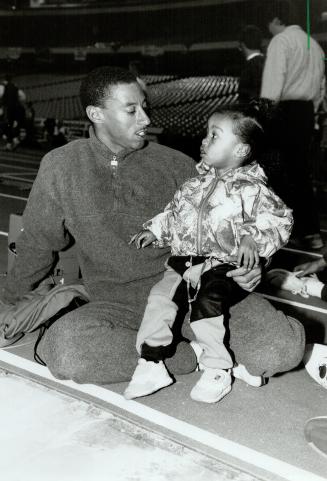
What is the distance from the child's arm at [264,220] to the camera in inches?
123

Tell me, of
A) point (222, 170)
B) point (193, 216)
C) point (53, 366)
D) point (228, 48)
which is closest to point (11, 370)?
point (53, 366)

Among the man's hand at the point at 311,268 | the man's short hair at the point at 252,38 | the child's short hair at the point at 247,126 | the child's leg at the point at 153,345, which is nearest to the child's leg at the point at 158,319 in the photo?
the child's leg at the point at 153,345

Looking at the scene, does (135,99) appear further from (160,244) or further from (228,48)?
(228,48)

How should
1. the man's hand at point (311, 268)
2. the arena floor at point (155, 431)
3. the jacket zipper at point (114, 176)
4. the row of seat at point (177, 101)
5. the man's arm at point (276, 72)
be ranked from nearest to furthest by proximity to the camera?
1. the arena floor at point (155, 431)
2. the jacket zipper at point (114, 176)
3. the man's hand at point (311, 268)
4. the man's arm at point (276, 72)
5. the row of seat at point (177, 101)

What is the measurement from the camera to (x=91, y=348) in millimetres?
3141

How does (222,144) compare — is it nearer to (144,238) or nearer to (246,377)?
(144,238)

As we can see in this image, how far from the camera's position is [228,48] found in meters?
23.8

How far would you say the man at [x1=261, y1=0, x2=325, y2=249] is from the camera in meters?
6.43

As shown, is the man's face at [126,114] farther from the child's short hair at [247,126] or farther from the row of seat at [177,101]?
the row of seat at [177,101]

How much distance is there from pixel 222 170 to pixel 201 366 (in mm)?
989

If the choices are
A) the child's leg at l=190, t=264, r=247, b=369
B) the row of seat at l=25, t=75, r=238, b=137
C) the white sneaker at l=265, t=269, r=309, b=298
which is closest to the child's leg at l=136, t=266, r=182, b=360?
the child's leg at l=190, t=264, r=247, b=369

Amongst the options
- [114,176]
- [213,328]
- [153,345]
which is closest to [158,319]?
[153,345]

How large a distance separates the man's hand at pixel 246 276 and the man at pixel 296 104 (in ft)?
10.7

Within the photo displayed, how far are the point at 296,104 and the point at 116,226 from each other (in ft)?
12.5
